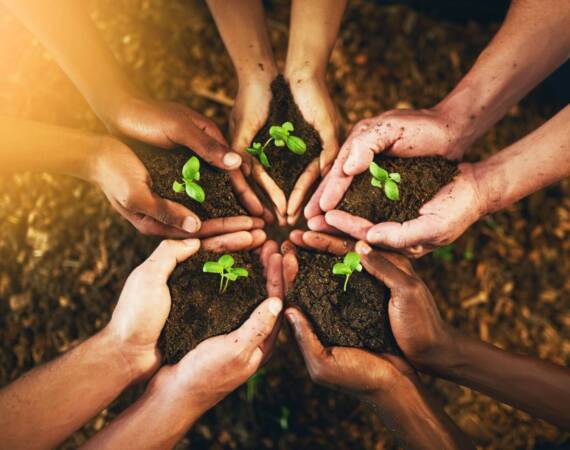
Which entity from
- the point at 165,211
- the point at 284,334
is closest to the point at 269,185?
the point at 165,211

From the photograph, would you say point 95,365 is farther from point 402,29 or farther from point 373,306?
point 402,29

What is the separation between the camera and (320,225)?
2.66 metres

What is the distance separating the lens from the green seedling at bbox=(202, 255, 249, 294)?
2.29 m

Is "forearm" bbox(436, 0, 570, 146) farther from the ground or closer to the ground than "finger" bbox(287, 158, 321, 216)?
farther from the ground

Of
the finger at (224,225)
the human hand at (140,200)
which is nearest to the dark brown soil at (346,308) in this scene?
the finger at (224,225)

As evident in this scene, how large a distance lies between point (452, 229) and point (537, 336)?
1.39 metres

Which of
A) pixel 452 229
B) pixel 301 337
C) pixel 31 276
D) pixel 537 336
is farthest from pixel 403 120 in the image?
pixel 31 276

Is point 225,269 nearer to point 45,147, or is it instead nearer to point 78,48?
point 45,147

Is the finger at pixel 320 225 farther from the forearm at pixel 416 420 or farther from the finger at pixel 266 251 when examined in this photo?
the forearm at pixel 416 420

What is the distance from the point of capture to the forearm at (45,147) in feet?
8.18

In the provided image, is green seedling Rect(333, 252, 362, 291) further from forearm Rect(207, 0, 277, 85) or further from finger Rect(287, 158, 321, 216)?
forearm Rect(207, 0, 277, 85)

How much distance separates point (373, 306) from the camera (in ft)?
8.01

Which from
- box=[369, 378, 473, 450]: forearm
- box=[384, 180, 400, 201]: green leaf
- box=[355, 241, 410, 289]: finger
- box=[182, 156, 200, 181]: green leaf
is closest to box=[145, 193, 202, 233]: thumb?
box=[182, 156, 200, 181]: green leaf

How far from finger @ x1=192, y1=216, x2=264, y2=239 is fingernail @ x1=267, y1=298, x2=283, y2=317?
1.62ft
